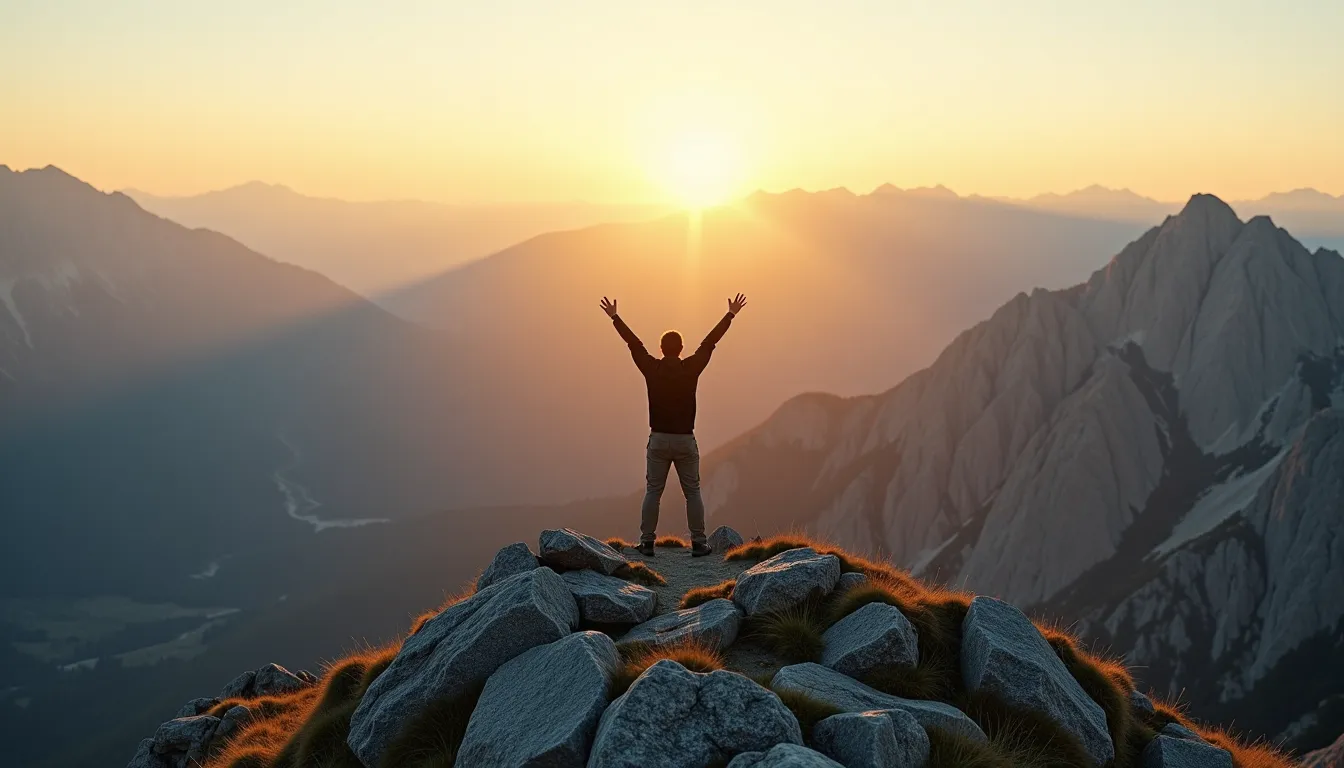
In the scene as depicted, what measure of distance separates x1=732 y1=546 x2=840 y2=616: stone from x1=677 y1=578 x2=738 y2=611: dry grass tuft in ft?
1.31

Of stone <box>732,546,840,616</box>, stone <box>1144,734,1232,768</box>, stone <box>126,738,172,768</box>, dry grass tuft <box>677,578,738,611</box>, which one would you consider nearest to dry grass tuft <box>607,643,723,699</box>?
stone <box>732,546,840,616</box>

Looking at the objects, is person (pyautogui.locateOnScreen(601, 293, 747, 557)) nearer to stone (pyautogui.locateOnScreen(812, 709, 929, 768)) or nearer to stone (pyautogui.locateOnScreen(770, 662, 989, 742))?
stone (pyautogui.locateOnScreen(770, 662, 989, 742))

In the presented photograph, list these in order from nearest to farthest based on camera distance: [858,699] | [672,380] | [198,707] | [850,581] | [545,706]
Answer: [545,706] → [858,699] → [850,581] → [672,380] → [198,707]

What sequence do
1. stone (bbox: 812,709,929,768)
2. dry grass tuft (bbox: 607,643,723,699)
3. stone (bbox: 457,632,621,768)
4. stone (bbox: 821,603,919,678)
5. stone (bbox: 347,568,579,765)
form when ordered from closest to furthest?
stone (bbox: 812,709,929,768)
stone (bbox: 457,632,621,768)
dry grass tuft (bbox: 607,643,723,699)
stone (bbox: 347,568,579,765)
stone (bbox: 821,603,919,678)

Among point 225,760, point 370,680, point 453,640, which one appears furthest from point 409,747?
point 225,760

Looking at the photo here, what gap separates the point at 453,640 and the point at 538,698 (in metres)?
3.96

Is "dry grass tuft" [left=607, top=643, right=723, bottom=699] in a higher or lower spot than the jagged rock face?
higher

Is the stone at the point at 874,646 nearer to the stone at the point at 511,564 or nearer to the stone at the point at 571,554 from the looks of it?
the stone at the point at 571,554

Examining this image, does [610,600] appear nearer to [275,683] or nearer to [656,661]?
[656,661]

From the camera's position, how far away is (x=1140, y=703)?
2059 centimetres

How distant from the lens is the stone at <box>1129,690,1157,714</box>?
20261 millimetres

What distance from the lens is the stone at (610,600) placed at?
1852cm

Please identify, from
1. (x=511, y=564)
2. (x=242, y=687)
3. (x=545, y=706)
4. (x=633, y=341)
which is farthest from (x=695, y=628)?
(x=242, y=687)

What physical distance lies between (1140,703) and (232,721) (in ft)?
76.2
